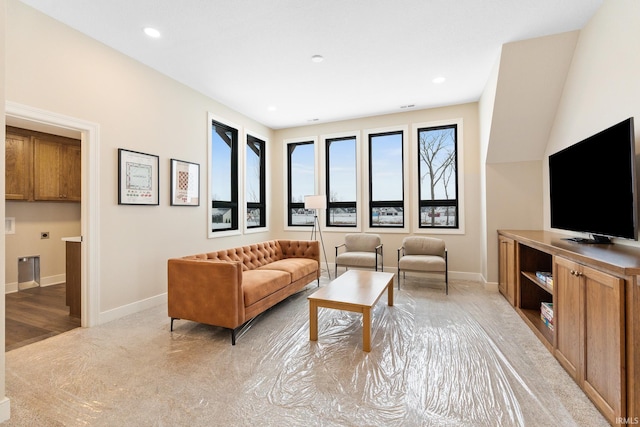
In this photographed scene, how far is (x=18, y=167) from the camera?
421cm

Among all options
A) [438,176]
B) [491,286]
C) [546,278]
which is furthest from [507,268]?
[438,176]

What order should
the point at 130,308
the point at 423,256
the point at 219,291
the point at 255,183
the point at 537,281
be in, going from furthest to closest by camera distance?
the point at 255,183 → the point at 423,256 → the point at 130,308 → the point at 537,281 → the point at 219,291

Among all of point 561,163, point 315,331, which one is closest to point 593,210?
point 561,163

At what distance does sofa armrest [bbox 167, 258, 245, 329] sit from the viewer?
2.75 m

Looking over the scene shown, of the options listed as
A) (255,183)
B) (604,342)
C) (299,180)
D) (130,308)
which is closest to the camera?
(604,342)

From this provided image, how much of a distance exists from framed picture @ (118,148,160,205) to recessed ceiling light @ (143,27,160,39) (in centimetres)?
128

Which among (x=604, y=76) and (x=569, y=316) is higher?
(x=604, y=76)

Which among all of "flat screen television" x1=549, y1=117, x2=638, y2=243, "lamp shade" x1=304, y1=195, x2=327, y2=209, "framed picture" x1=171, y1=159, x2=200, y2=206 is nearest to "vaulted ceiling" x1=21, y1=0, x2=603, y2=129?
"framed picture" x1=171, y1=159, x2=200, y2=206

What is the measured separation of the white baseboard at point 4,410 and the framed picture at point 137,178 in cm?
207

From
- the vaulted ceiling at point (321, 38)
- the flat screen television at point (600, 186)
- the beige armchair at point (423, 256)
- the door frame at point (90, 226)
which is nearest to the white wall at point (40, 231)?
the door frame at point (90, 226)

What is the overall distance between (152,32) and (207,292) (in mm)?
2684

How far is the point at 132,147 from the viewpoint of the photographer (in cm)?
353

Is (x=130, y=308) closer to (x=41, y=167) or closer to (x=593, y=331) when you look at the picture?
(x=41, y=167)

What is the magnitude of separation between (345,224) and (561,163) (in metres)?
3.59
